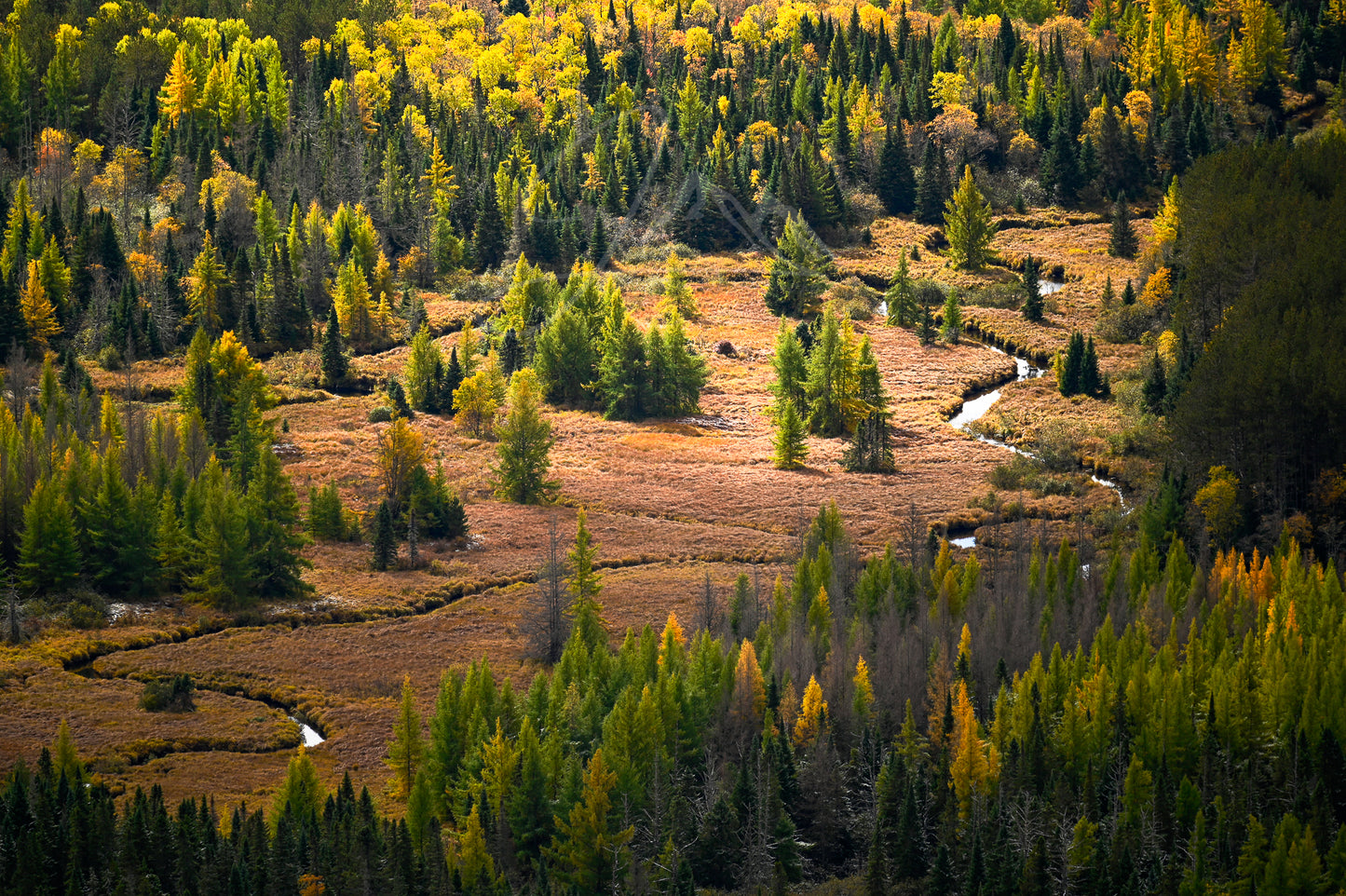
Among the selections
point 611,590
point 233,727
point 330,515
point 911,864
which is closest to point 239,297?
→ point 330,515

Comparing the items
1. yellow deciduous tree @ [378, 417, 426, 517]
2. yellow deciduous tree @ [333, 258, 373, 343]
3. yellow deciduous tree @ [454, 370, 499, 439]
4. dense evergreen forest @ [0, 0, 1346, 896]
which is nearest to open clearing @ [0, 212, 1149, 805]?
yellow deciduous tree @ [454, 370, 499, 439]

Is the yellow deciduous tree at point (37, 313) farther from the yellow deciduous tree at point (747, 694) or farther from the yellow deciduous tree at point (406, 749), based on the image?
the yellow deciduous tree at point (747, 694)

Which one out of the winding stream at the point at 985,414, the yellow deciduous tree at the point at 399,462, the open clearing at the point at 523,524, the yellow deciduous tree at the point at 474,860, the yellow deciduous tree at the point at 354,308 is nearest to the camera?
the yellow deciduous tree at the point at 474,860

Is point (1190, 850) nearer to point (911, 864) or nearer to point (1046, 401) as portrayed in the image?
point (911, 864)

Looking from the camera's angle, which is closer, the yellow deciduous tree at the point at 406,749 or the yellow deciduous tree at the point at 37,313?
the yellow deciduous tree at the point at 406,749

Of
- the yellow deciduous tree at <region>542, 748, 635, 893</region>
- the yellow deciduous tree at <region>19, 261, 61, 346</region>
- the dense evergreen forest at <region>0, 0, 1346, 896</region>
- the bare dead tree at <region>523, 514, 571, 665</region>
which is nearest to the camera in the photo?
the yellow deciduous tree at <region>542, 748, 635, 893</region>

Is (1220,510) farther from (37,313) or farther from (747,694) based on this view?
(37,313)

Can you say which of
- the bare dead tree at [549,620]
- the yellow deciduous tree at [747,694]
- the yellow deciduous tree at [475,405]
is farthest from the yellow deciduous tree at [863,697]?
the yellow deciduous tree at [475,405]

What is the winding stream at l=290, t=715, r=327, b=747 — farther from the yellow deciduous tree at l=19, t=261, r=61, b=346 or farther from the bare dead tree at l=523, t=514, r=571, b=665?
the yellow deciduous tree at l=19, t=261, r=61, b=346
